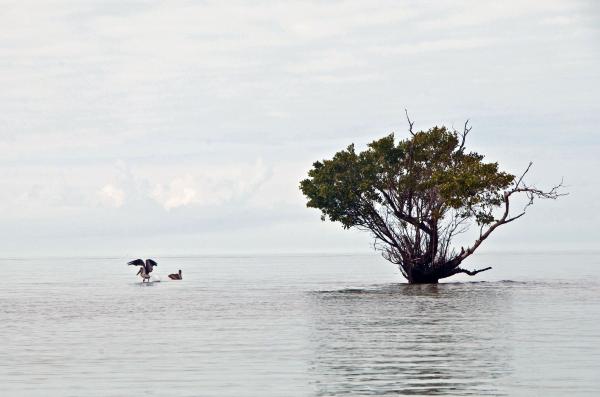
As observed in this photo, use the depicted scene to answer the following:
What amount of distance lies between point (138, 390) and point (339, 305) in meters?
28.7

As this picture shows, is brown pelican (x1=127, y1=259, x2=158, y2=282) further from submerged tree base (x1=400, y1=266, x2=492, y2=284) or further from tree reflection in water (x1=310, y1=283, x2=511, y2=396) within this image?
tree reflection in water (x1=310, y1=283, x2=511, y2=396)

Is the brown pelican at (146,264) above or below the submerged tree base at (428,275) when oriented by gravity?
above

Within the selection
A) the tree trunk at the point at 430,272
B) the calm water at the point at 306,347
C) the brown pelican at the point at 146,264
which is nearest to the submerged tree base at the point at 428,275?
the tree trunk at the point at 430,272

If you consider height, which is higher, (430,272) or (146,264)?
(146,264)

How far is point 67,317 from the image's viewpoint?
44.4 metres

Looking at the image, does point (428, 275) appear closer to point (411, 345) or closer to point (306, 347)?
point (411, 345)

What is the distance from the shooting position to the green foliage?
63562 mm

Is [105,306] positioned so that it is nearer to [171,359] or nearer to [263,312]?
[263,312]

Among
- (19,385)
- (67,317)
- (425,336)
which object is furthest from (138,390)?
(67,317)

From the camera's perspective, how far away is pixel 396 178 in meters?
64.9

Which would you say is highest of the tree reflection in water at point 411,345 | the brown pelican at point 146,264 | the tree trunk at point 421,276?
the brown pelican at point 146,264

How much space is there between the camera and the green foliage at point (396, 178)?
6356 cm

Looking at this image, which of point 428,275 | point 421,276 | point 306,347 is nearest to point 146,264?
point 421,276

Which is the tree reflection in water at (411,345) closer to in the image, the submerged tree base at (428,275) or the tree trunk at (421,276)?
the submerged tree base at (428,275)
